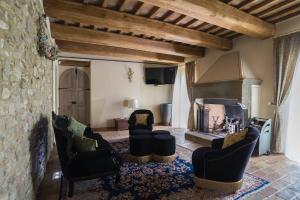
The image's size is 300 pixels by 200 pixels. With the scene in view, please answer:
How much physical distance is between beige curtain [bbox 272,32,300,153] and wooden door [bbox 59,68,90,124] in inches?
242

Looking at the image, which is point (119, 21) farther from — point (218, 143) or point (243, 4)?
point (218, 143)

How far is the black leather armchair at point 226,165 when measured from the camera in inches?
96.5

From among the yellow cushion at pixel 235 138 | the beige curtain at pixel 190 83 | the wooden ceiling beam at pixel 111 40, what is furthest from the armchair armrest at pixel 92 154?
the beige curtain at pixel 190 83

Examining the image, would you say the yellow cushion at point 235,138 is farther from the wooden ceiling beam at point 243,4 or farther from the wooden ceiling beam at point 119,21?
the wooden ceiling beam at point 119,21

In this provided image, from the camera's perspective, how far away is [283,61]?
387 cm

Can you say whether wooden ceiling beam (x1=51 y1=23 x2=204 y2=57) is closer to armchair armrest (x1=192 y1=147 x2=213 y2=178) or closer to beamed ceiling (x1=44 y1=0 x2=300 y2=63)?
beamed ceiling (x1=44 y1=0 x2=300 y2=63)

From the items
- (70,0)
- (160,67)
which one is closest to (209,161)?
(70,0)

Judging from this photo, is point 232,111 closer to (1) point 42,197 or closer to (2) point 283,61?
(2) point 283,61

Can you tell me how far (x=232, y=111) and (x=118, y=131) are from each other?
12.4 ft

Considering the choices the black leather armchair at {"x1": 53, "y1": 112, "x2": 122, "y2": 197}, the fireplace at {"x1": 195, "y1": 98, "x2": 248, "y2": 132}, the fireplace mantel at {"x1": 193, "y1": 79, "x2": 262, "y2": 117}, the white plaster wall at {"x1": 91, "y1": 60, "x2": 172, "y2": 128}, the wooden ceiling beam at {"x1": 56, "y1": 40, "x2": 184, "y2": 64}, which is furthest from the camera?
the white plaster wall at {"x1": 91, "y1": 60, "x2": 172, "y2": 128}

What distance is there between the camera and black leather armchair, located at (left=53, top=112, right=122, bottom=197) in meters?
2.31

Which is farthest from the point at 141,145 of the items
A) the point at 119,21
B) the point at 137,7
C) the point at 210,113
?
the point at 210,113

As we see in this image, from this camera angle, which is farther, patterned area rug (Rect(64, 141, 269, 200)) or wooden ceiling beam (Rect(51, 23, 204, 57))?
wooden ceiling beam (Rect(51, 23, 204, 57))

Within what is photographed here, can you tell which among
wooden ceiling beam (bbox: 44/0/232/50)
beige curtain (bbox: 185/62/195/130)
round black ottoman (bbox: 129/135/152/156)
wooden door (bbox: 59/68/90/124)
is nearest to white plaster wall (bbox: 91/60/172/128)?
wooden door (bbox: 59/68/90/124)
